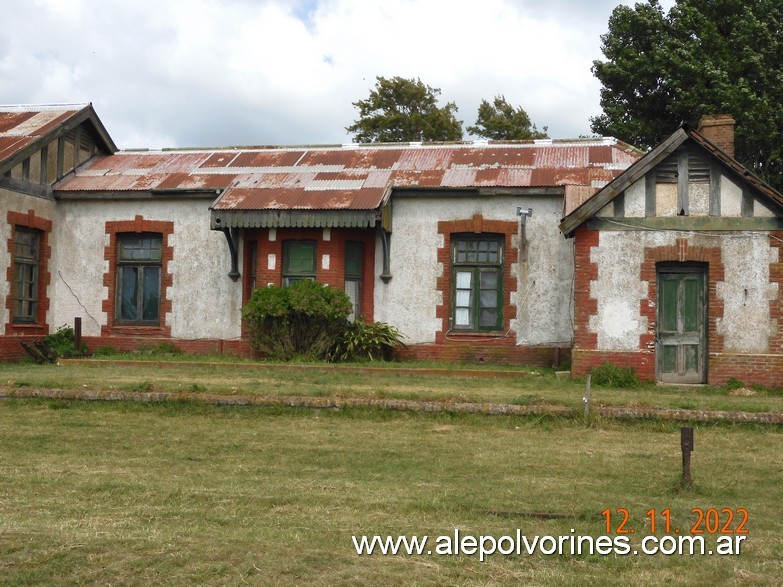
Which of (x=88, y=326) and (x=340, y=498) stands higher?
(x=88, y=326)

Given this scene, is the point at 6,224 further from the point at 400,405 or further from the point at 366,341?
the point at 400,405

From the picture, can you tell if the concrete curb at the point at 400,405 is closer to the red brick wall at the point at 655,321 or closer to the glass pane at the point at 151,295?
the red brick wall at the point at 655,321

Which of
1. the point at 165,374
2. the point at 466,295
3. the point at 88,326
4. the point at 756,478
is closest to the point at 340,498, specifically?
the point at 756,478

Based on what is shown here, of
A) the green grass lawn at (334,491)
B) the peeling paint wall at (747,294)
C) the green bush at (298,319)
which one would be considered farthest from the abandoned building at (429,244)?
the green grass lawn at (334,491)

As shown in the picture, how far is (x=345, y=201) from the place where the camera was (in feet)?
60.6

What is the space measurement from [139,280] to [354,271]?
480 centimetres

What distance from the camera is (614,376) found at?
15633 millimetres

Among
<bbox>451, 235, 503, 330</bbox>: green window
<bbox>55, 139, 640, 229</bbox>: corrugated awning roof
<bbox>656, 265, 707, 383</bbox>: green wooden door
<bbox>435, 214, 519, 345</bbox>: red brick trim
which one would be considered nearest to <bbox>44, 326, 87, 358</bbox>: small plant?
<bbox>55, 139, 640, 229</bbox>: corrugated awning roof

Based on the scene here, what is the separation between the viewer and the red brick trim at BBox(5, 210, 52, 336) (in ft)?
62.5

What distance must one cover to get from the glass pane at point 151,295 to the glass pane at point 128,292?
201mm

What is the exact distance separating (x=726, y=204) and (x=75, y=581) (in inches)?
523

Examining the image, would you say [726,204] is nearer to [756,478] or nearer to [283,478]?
[756,478]

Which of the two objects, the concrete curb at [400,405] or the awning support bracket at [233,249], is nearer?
the concrete curb at [400,405]

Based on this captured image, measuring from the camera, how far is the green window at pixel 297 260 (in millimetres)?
19234
